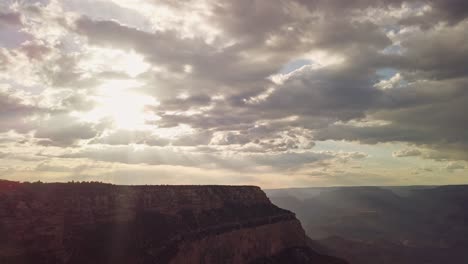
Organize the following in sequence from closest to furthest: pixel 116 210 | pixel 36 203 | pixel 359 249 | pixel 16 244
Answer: pixel 16 244, pixel 36 203, pixel 116 210, pixel 359 249

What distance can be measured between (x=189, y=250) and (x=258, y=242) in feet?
75.4

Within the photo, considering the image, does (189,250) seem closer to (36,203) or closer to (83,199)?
(83,199)

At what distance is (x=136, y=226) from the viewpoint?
67.1 m

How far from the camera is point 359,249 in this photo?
198750 millimetres

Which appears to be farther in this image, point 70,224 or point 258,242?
point 258,242

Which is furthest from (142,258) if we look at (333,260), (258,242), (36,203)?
(333,260)

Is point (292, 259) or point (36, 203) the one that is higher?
point (36, 203)

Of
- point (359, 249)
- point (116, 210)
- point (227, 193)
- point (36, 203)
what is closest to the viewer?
point (36, 203)

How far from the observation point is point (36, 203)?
54656mm

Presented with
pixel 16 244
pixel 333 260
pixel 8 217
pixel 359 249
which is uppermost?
pixel 8 217

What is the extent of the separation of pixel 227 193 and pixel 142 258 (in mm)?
34516

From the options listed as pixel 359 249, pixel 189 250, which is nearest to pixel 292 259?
pixel 189 250

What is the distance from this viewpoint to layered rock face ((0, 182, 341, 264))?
52969 mm

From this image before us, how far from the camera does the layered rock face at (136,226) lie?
174 ft
